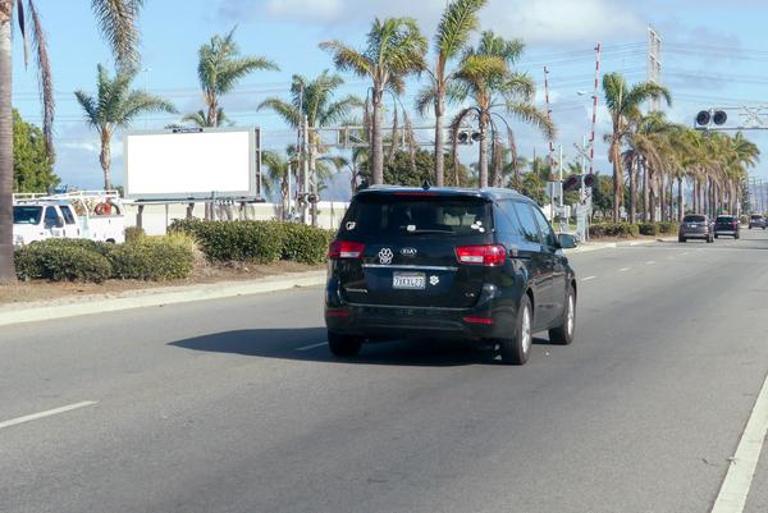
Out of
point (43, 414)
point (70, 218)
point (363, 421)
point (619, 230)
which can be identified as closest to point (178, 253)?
point (70, 218)

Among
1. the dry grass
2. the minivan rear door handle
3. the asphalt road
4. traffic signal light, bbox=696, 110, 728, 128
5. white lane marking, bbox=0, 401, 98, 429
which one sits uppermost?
traffic signal light, bbox=696, 110, 728, 128

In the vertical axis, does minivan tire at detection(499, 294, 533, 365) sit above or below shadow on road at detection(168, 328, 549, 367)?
above

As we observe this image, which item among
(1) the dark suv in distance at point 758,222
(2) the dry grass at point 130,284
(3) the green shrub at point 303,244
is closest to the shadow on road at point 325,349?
(2) the dry grass at point 130,284

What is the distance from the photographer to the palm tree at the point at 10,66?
20.8 meters

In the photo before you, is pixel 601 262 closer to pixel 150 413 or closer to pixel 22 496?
pixel 150 413

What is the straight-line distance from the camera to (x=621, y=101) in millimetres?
67312

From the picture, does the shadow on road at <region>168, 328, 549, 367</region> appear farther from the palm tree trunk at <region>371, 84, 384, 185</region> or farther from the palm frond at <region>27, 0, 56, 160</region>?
the palm tree trunk at <region>371, 84, 384, 185</region>

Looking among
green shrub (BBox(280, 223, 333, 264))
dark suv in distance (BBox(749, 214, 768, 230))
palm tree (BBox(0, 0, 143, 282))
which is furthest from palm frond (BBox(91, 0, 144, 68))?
dark suv in distance (BBox(749, 214, 768, 230))

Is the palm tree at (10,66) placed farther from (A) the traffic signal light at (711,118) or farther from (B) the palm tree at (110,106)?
(A) the traffic signal light at (711,118)

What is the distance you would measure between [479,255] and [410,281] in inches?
29.9

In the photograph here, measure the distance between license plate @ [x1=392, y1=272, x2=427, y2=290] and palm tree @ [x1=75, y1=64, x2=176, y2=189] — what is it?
38.0m

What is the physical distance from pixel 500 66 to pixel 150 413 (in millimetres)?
31782

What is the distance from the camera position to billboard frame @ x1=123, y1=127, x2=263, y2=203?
1533 inches

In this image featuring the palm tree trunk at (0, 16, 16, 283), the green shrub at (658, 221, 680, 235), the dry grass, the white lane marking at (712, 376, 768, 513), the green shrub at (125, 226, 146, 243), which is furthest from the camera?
the green shrub at (658, 221, 680, 235)
